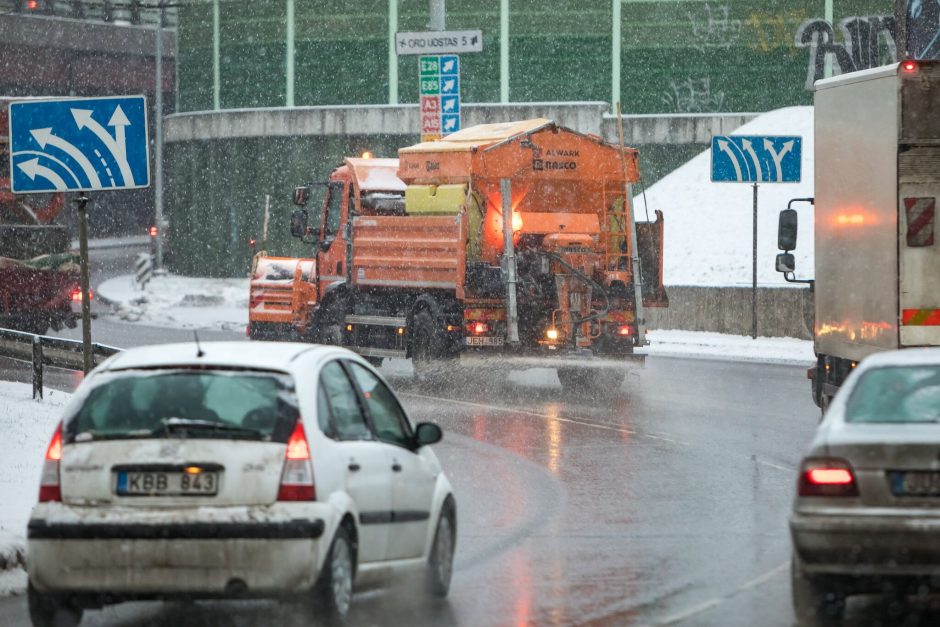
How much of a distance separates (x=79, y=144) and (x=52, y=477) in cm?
601

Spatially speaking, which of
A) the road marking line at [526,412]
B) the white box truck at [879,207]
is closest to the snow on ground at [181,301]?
the road marking line at [526,412]

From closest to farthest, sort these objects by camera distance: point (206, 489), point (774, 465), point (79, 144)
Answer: point (206, 489) → point (79, 144) → point (774, 465)

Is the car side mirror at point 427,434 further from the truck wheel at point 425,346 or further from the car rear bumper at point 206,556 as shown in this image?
the truck wheel at point 425,346

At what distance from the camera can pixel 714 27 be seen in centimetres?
4912

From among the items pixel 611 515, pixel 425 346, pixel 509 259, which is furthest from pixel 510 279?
pixel 611 515

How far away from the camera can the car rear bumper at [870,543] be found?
309 inches

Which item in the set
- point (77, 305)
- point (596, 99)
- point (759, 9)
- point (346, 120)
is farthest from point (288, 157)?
point (77, 305)

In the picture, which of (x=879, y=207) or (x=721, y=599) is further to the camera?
(x=879, y=207)

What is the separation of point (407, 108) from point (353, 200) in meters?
24.8

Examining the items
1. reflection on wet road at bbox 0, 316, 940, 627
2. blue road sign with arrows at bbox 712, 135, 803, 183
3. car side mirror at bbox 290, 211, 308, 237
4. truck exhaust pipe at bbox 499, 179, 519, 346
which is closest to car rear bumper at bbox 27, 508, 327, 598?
reflection on wet road at bbox 0, 316, 940, 627

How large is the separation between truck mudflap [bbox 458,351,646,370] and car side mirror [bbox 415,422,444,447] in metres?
14.0

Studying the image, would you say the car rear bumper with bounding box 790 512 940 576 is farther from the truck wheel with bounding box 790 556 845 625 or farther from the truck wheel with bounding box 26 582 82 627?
the truck wheel with bounding box 26 582 82 627

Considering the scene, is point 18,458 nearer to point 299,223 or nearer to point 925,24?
point 299,223

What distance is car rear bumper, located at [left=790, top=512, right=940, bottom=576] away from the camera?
7852 mm
